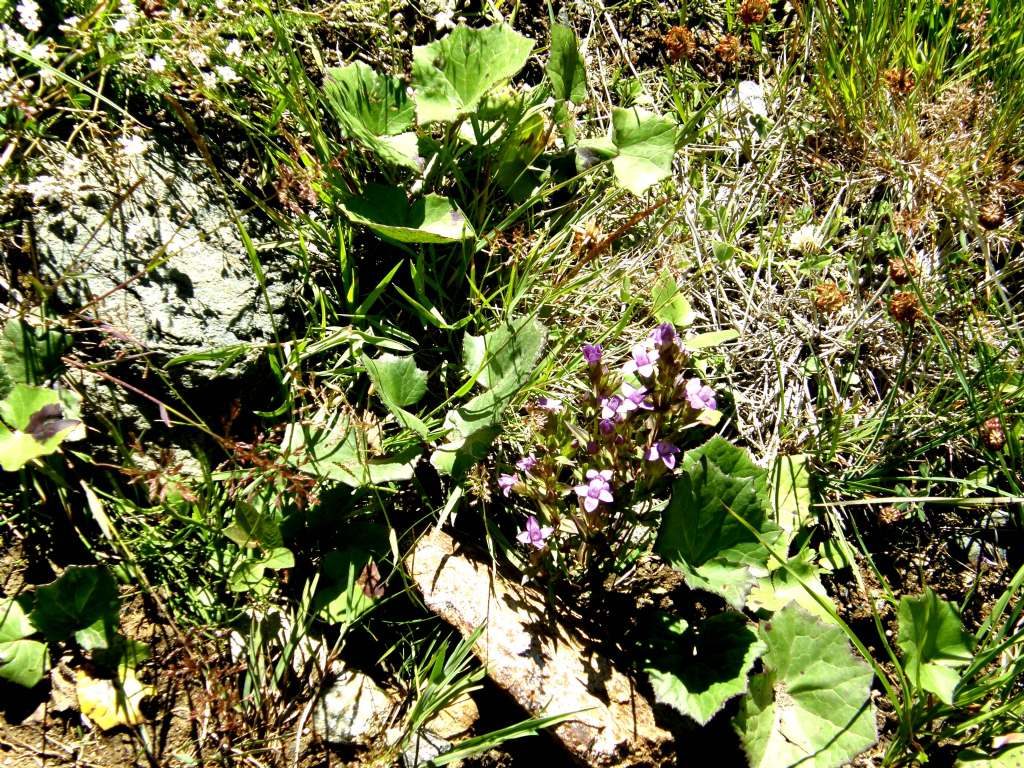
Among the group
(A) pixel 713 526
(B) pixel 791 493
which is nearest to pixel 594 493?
(A) pixel 713 526

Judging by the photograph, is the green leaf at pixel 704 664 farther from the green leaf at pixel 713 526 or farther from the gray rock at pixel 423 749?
the gray rock at pixel 423 749

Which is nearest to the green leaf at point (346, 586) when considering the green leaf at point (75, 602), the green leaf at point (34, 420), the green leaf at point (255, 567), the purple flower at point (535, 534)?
the green leaf at point (255, 567)

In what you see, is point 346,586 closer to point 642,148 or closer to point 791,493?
point 791,493

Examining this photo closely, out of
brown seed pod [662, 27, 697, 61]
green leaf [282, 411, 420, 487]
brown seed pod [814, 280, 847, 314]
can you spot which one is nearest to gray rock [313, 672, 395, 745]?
green leaf [282, 411, 420, 487]

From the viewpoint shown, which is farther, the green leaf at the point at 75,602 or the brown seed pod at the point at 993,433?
the brown seed pod at the point at 993,433

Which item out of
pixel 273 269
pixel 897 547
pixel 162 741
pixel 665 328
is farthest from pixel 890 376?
pixel 162 741

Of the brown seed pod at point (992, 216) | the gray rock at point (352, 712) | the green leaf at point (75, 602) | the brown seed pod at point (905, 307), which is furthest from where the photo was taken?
the brown seed pod at point (992, 216)

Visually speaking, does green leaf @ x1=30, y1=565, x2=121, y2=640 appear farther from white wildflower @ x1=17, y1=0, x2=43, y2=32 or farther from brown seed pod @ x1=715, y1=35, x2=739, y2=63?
brown seed pod @ x1=715, y1=35, x2=739, y2=63
